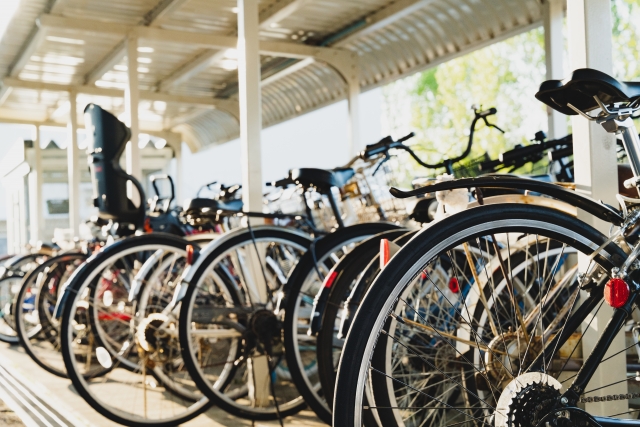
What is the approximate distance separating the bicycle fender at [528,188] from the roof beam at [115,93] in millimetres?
8711

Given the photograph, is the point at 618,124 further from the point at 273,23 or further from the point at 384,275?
the point at 273,23

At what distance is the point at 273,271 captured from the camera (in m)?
4.10

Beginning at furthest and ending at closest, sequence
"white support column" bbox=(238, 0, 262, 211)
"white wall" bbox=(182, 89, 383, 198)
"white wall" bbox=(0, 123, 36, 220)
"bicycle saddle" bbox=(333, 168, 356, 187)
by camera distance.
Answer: "white wall" bbox=(0, 123, 36, 220), "white wall" bbox=(182, 89, 383, 198), "white support column" bbox=(238, 0, 262, 211), "bicycle saddle" bbox=(333, 168, 356, 187)

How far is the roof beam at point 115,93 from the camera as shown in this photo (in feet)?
31.4

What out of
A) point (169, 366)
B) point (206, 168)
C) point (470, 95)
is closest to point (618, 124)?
point (169, 366)

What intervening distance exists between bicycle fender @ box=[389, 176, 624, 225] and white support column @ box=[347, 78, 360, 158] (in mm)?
5792

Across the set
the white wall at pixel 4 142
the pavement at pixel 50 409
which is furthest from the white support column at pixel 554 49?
the white wall at pixel 4 142

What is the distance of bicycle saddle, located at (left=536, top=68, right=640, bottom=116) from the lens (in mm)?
1778

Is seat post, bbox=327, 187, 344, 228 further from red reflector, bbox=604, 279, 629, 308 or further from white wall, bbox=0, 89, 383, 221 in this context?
white wall, bbox=0, 89, 383, 221

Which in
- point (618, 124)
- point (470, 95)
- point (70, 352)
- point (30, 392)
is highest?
point (470, 95)

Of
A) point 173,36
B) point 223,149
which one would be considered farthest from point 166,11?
point 223,149

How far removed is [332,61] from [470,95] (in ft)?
64.8

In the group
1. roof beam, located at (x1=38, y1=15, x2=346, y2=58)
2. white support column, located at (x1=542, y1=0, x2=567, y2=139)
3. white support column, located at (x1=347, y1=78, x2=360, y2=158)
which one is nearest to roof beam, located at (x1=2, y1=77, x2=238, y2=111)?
roof beam, located at (x1=38, y1=15, x2=346, y2=58)

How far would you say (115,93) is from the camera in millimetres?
9977
